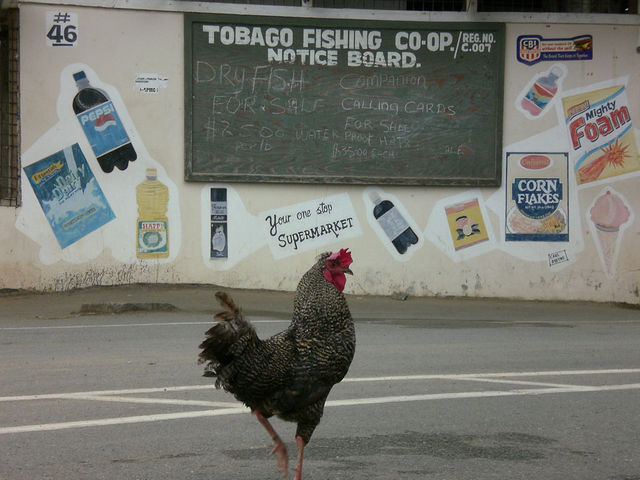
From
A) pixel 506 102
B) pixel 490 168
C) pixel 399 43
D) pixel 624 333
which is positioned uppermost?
pixel 399 43

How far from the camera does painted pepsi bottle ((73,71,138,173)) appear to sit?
1602 centimetres

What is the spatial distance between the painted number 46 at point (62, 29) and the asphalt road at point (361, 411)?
6.21 metres

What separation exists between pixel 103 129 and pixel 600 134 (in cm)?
919

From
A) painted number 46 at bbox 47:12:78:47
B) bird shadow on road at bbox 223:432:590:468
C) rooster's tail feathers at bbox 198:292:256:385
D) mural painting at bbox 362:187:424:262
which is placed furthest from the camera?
mural painting at bbox 362:187:424:262

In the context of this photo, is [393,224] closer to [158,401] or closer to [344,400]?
[344,400]

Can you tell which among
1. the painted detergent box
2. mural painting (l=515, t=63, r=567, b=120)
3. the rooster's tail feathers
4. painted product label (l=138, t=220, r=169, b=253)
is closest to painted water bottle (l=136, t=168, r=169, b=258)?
painted product label (l=138, t=220, r=169, b=253)

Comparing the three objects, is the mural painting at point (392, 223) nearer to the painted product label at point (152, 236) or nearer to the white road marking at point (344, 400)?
the painted product label at point (152, 236)

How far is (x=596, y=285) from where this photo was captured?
669 inches

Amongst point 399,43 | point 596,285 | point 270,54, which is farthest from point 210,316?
point 596,285

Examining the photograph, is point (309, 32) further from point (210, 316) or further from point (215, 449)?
point (215, 449)

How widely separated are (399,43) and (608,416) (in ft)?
34.8

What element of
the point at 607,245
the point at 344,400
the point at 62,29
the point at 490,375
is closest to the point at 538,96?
the point at 607,245

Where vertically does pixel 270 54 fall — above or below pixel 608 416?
above

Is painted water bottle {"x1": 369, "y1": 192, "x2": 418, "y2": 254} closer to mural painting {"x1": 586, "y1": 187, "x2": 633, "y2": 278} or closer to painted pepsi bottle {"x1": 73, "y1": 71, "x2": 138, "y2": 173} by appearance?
mural painting {"x1": 586, "y1": 187, "x2": 633, "y2": 278}
